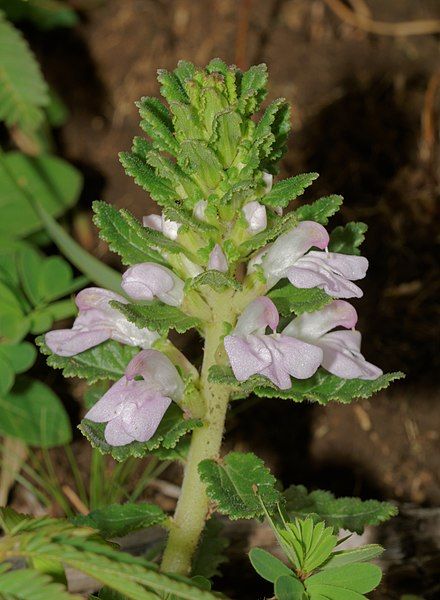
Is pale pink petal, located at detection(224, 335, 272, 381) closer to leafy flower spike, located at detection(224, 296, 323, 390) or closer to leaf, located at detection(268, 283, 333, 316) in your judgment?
leafy flower spike, located at detection(224, 296, 323, 390)

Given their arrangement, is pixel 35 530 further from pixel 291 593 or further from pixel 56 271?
pixel 56 271

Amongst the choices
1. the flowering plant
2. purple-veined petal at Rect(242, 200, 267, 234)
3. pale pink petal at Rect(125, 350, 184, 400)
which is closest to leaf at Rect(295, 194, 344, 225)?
the flowering plant

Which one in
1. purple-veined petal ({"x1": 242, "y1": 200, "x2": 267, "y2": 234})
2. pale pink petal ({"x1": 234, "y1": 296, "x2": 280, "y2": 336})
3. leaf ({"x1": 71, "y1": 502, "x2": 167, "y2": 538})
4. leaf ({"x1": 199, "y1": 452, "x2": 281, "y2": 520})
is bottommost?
leaf ({"x1": 71, "y1": 502, "x2": 167, "y2": 538})

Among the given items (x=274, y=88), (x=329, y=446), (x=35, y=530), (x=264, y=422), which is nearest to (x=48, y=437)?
(x=264, y=422)

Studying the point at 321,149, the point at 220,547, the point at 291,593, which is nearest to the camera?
the point at 291,593

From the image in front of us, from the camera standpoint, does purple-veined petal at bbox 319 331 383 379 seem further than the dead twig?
No

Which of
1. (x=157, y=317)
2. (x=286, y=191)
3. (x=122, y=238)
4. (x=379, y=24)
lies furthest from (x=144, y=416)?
(x=379, y=24)
